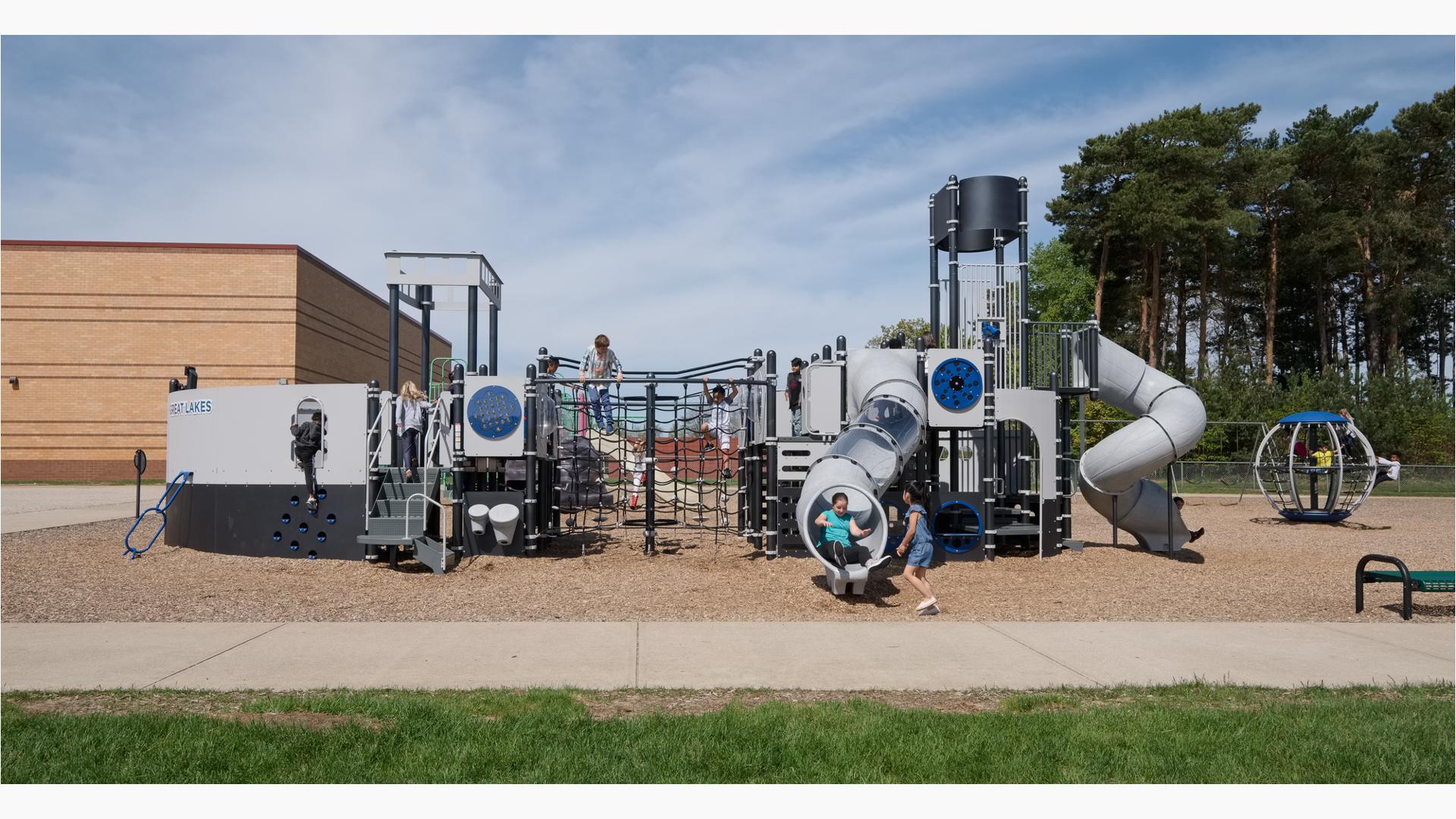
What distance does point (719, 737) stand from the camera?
206 inches

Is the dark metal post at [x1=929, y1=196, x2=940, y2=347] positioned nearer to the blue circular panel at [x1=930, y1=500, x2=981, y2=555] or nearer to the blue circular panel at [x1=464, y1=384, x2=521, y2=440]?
the blue circular panel at [x1=930, y1=500, x2=981, y2=555]

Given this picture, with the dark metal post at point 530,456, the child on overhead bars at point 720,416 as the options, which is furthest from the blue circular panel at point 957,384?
the dark metal post at point 530,456

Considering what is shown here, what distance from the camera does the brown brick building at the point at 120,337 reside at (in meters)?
39.7

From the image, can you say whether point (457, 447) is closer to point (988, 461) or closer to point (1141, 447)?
point (988, 461)

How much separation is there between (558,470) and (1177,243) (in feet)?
120

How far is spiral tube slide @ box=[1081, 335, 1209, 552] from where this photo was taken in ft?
45.4

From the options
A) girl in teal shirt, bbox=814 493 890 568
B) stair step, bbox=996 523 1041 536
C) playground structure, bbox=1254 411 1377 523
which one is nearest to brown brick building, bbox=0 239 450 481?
stair step, bbox=996 523 1041 536

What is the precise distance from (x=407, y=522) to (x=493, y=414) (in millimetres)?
1929

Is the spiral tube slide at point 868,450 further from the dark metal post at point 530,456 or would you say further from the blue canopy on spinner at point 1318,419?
the blue canopy on spinner at point 1318,419

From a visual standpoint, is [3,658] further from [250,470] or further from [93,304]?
[93,304]

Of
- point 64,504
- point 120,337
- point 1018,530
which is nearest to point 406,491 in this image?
point 1018,530

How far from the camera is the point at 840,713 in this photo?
223 inches

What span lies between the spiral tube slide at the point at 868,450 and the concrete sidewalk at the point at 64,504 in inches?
584

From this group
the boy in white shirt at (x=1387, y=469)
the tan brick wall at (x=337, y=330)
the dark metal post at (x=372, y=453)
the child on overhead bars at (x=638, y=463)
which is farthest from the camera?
the tan brick wall at (x=337, y=330)
